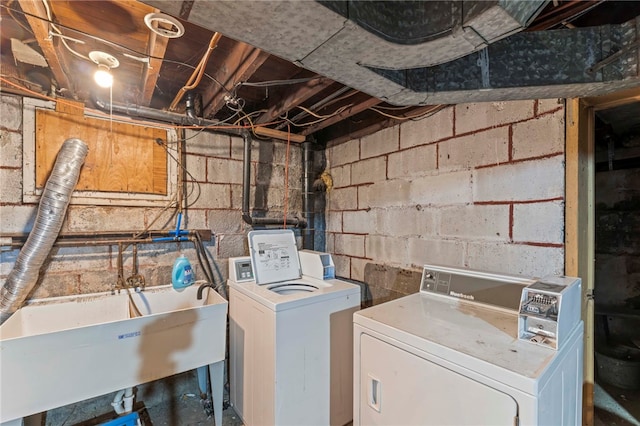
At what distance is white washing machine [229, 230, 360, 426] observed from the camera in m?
1.70

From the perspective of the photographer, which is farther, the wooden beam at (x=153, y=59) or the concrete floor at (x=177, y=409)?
the concrete floor at (x=177, y=409)

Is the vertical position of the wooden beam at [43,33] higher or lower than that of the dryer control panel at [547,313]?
higher

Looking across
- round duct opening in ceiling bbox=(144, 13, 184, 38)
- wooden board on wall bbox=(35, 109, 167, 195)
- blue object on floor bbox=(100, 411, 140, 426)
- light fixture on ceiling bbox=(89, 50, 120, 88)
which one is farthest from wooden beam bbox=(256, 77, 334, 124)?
blue object on floor bbox=(100, 411, 140, 426)

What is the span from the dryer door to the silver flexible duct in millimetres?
1905

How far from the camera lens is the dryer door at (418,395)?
927 millimetres

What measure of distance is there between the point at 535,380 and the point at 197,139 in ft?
8.14

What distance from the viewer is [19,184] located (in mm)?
1783

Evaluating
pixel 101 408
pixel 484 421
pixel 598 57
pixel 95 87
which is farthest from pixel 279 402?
pixel 95 87

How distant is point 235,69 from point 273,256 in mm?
1304

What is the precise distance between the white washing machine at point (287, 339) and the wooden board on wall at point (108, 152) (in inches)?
36.0

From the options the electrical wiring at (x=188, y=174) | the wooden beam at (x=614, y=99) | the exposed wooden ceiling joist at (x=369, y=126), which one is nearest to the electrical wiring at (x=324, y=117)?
the exposed wooden ceiling joist at (x=369, y=126)

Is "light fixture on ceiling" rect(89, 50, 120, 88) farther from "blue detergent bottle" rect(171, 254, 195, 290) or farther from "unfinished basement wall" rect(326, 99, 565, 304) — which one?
"unfinished basement wall" rect(326, 99, 565, 304)

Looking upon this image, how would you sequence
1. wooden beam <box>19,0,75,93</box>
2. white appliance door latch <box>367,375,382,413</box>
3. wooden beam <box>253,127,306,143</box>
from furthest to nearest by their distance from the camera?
1. wooden beam <box>253,127,306,143</box>
2. white appliance door latch <box>367,375,382,413</box>
3. wooden beam <box>19,0,75,93</box>

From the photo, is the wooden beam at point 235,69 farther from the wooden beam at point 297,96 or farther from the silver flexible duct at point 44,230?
the silver flexible duct at point 44,230
